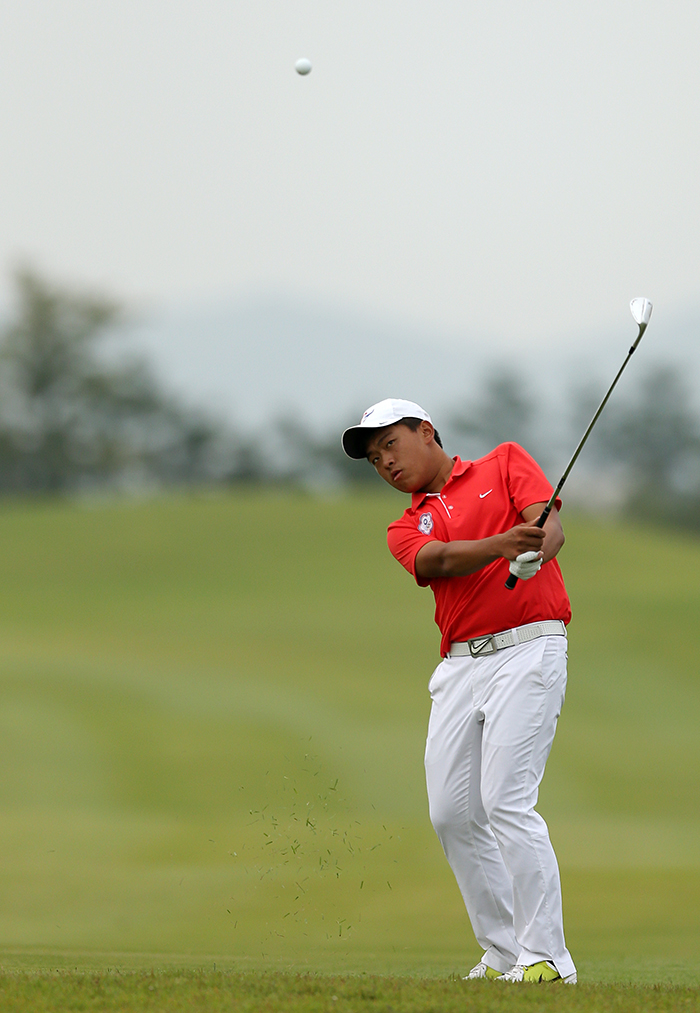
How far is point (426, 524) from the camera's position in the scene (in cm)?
489

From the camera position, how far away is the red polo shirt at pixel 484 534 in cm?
470

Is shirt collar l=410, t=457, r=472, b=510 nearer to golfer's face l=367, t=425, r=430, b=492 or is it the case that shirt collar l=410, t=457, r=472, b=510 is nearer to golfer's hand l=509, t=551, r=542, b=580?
golfer's face l=367, t=425, r=430, b=492

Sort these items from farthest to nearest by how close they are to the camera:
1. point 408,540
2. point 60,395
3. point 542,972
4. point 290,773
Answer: point 60,395 < point 290,773 < point 408,540 < point 542,972

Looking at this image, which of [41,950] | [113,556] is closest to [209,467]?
[113,556]

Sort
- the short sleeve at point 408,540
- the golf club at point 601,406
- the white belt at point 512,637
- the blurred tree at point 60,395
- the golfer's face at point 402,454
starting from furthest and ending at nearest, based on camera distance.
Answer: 1. the blurred tree at point 60,395
2. the golfer's face at point 402,454
3. the short sleeve at point 408,540
4. the white belt at point 512,637
5. the golf club at point 601,406

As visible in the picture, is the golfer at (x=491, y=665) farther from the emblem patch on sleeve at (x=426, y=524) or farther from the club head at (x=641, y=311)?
the club head at (x=641, y=311)

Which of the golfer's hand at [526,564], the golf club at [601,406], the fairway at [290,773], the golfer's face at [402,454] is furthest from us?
the fairway at [290,773]

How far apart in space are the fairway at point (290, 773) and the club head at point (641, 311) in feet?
8.32

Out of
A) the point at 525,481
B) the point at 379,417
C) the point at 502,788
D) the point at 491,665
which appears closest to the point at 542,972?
the point at 502,788

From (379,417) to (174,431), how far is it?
6964 cm

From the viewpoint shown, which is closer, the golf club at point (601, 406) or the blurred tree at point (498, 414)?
the golf club at point (601, 406)

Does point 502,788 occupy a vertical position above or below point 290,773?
above

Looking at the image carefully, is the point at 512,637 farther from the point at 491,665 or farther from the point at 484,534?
the point at 484,534

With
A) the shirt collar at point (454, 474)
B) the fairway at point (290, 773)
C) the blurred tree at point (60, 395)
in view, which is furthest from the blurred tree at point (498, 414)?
the shirt collar at point (454, 474)
